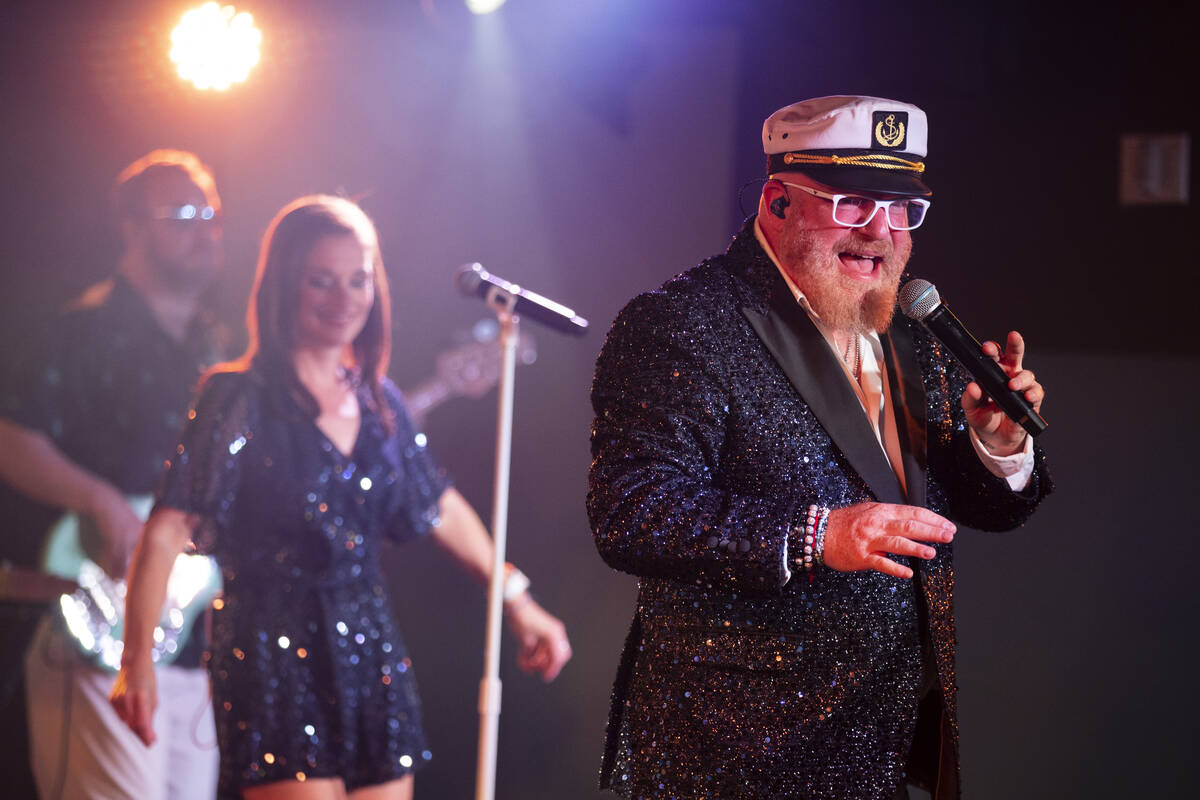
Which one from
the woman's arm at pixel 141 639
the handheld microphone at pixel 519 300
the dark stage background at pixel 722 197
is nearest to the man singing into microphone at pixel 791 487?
the handheld microphone at pixel 519 300

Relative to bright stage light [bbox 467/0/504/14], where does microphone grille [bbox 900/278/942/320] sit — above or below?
below

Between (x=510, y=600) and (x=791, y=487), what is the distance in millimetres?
1572

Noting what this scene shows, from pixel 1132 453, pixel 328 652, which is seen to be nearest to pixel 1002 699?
pixel 1132 453

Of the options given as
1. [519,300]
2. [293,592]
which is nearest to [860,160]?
[519,300]

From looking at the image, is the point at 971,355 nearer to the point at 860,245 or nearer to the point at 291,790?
the point at 860,245

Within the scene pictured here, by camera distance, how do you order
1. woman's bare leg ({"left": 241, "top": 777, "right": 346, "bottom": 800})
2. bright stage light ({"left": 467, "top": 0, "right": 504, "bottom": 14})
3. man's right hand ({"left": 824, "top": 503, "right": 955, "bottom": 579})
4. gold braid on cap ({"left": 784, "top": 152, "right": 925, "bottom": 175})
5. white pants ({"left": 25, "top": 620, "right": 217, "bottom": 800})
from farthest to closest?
bright stage light ({"left": 467, "top": 0, "right": 504, "bottom": 14})
white pants ({"left": 25, "top": 620, "right": 217, "bottom": 800})
woman's bare leg ({"left": 241, "top": 777, "right": 346, "bottom": 800})
gold braid on cap ({"left": 784, "top": 152, "right": 925, "bottom": 175})
man's right hand ({"left": 824, "top": 503, "right": 955, "bottom": 579})

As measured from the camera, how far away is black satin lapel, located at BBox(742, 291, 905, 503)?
66.3 inches

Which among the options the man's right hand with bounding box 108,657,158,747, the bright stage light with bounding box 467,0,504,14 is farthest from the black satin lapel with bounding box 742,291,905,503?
the bright stage light with bounding box 467,0,504,14

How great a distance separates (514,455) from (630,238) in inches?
30.7

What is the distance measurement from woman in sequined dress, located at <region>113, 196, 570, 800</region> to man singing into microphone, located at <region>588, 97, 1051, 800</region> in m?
1.13

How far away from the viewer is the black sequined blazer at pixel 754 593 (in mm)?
1617

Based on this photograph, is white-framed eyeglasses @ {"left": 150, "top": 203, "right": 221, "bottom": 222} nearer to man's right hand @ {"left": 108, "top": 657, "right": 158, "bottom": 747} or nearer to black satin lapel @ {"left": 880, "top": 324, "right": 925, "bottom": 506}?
man's right hand @ {"left": 108, "top": 657, "right": 158, "bottom": 747}

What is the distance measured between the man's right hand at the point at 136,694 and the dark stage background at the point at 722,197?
0.93m

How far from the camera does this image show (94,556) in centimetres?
317
